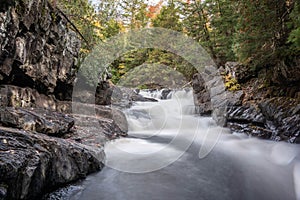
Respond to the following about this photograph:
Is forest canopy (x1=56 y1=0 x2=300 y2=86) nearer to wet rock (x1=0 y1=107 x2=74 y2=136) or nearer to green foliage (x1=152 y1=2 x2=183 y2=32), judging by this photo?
green foliage (x1=152 y1=2 x2=183 y2=32)

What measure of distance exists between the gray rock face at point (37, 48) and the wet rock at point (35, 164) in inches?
91.4

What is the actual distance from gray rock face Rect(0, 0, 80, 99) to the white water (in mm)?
2691

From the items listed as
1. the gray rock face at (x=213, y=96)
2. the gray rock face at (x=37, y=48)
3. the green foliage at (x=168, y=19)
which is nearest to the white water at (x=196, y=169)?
the gray rock face at (x=213, y=96)

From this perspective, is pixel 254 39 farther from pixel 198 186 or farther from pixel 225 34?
pixel 225 34

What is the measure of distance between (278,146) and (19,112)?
5.58 metres

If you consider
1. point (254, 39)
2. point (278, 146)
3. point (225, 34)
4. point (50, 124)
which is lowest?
point (278, 146)

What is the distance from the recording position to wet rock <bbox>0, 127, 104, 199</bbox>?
236 centimetres

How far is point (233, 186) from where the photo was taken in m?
3.67

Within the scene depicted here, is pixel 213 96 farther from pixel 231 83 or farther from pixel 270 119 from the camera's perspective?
pixel 270 119

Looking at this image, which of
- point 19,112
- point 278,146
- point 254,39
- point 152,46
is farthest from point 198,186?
point 152,46

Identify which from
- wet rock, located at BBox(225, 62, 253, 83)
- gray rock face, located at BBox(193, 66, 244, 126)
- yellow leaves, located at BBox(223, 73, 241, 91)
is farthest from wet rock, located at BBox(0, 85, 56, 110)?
wet rock, located at BBox(225, 62, 253, 83)

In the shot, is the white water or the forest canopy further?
the forest canopy

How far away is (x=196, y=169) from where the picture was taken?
4.43 meters

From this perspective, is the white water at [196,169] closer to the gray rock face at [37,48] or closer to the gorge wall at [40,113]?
the gorge wall at [40,113]
